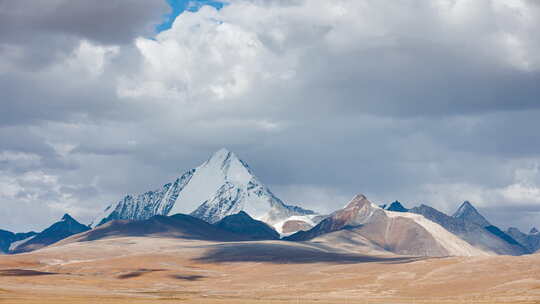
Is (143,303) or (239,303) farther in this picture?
(239,303)

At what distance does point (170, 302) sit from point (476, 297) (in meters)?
69.8

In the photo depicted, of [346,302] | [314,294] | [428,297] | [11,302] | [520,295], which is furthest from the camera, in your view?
[314,294]

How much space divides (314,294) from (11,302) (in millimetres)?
89653

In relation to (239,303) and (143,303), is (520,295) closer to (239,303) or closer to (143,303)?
(239,303)

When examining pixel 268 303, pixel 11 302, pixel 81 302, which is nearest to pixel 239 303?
pixel 268 303

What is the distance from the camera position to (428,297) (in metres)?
186

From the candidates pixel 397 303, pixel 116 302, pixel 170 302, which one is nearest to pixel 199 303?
pixel 170 302

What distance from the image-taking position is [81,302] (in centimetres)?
13150

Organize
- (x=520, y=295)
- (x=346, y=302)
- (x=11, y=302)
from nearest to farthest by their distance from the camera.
Result: (x=11, y=302)
(x=346, y=302)
(x=520, y=295)

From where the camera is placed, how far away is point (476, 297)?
174 meters

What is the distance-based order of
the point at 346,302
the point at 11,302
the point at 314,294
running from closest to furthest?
the point at 11,302 < the point at 346,302 < the point at 314,294

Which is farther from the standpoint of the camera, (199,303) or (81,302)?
(199,303)

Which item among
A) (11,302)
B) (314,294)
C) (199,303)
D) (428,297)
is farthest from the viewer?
(314,294)

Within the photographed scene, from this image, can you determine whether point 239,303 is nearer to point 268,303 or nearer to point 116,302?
point 268,303
